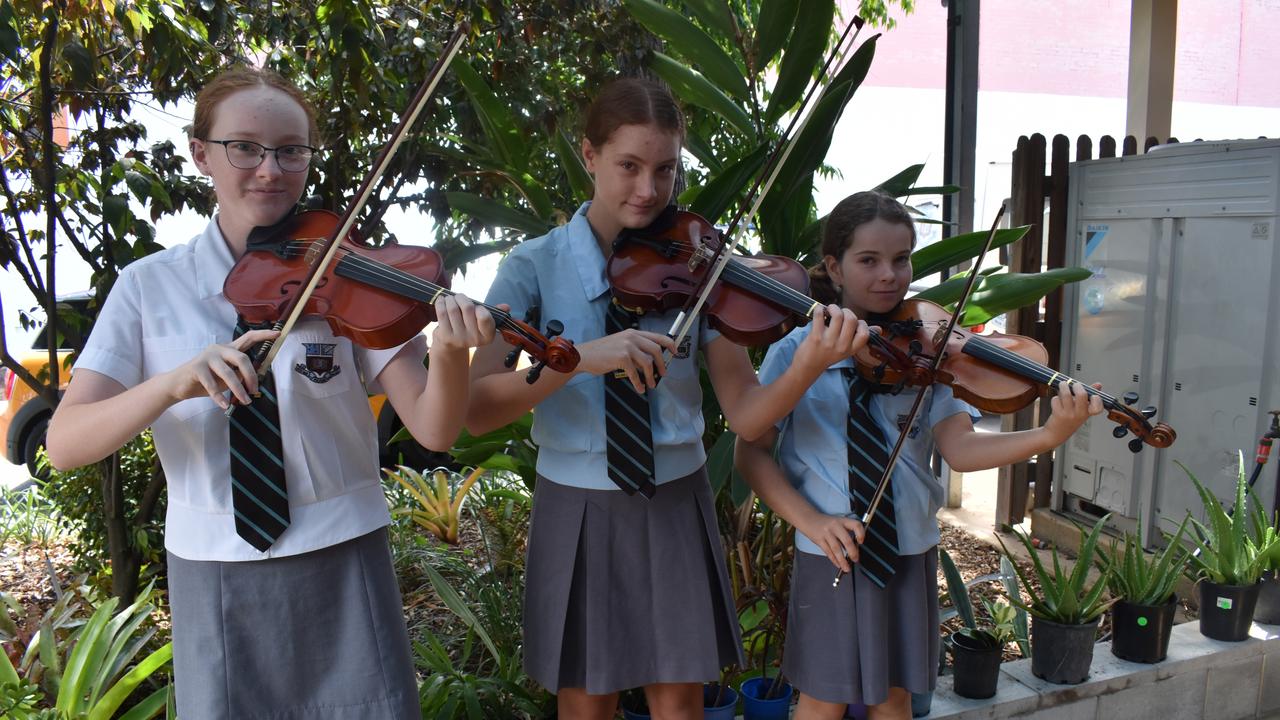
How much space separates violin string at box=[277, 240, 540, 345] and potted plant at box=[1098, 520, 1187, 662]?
6.20ft

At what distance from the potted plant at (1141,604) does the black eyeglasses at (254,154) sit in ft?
7.21

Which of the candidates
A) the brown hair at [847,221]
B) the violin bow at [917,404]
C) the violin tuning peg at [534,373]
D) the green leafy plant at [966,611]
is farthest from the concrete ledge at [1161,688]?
the violin tuning peg at [534,373]

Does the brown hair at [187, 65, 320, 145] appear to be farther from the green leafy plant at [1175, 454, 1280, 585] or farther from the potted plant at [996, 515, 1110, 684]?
the green leafy plant at [1175, 454, 1280, 585]

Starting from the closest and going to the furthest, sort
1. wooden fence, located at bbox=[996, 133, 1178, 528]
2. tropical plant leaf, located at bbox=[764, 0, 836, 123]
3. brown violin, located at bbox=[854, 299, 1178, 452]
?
brown violin, located at bbox=[854, 299, 1178, 452] → tropical plant leaf, located at bbox=[764, 0, 836, 123] → wooden fence, located at bbox=[996, 133, 1178, 528]

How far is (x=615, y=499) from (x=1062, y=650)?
1458 mm

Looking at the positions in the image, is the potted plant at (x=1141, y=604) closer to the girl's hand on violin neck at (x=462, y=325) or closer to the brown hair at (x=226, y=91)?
the girl's hand on violin neck at (x=462, y=325)

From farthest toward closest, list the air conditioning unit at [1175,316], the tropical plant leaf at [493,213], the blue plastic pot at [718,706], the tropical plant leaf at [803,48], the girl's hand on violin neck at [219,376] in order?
the air conditioning unit at [1175,316], the tropical plant leaf at [493,213], the tropical plant leaf at [803,48], the blue plastic pot at [718,706], the girl's hand on violin neck at [219,376]

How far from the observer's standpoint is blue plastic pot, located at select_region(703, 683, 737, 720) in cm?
213

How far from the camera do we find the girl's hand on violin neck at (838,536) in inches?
65.7

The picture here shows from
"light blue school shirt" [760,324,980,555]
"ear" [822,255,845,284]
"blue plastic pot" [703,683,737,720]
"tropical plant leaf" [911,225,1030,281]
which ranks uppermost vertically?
"tropical plant leaf" [911,225,1030,281]

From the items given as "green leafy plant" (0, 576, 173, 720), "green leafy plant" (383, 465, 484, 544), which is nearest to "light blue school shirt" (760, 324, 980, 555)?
"green leafy plant" (0, 576, 173, 720)

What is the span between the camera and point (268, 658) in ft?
4.41

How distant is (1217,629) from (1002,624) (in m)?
0.76

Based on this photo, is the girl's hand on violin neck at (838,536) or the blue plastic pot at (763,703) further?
the blue plastic pot at (763,703)
